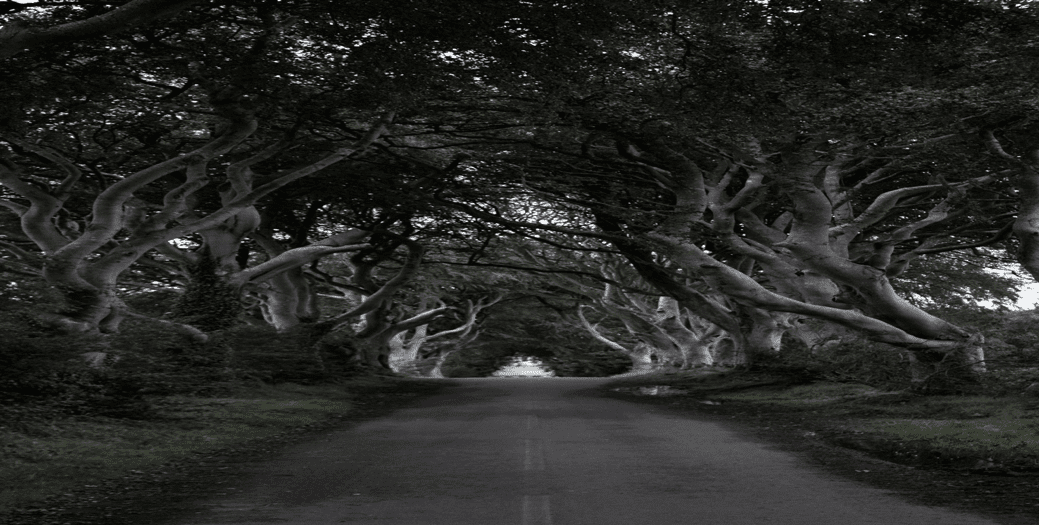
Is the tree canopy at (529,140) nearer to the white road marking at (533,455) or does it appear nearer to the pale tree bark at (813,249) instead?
the pale tree bark at (813,249)

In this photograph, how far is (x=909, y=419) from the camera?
1658 cm

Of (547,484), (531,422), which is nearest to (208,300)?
(531,422)

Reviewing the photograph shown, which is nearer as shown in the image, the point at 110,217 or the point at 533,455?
the point at 533,455

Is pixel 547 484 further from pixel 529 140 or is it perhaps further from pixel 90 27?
pixel 529 140

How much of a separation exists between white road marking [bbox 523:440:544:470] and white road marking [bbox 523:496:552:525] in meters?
2.12

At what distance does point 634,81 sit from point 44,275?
11.0 m

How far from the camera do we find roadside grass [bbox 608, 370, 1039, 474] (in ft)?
39.1

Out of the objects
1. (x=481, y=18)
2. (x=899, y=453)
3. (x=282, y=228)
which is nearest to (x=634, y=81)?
(x=481, y=18)

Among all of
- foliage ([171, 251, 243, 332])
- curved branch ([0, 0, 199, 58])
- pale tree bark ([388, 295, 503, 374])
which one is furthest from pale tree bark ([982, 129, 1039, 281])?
pale tree bark ([388, 295, 503, 374])

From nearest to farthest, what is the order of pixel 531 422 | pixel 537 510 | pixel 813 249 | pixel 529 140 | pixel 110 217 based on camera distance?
pixel 537 510
pixel 531 422
pixel 110 217
pixel 813 249
pixel 529 140

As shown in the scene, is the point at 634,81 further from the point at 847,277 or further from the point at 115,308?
the point at 115,308

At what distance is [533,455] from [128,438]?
519cm

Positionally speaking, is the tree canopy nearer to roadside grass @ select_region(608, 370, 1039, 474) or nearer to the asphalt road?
roadside grass @ select_region(608, 370, 1039, 474)

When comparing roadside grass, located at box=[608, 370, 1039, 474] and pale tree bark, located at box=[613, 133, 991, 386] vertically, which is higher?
pale tree bark, located at box=[613, 133, 991, 386]
